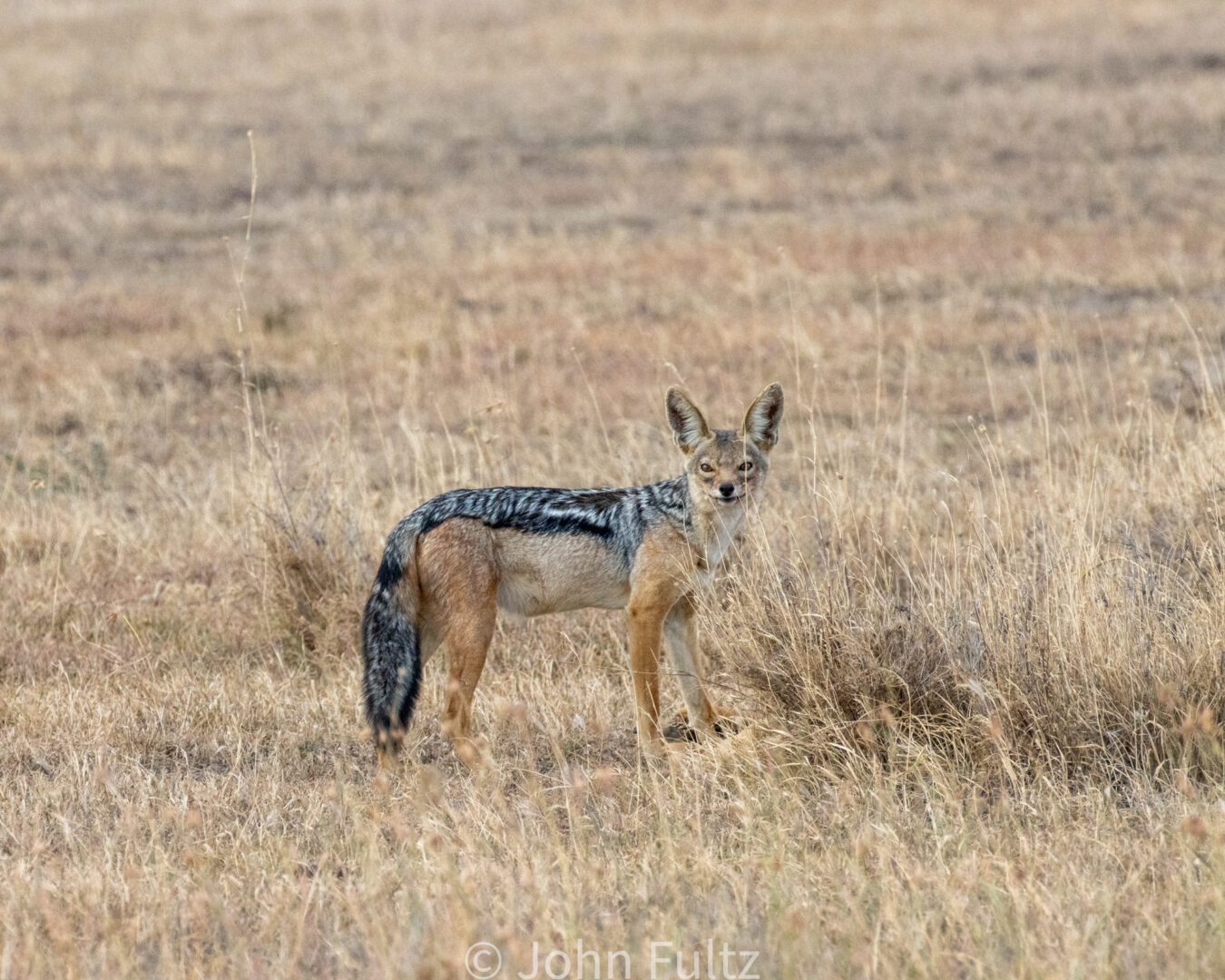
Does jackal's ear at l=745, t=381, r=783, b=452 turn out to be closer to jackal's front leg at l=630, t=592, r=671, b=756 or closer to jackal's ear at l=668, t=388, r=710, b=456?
jackal's ear at l=668, t=388, r=710, b=456

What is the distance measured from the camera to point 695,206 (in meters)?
21.9

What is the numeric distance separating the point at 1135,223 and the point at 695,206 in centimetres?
571

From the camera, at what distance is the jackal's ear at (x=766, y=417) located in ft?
22.0

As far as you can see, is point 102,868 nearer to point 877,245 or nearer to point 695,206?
point 877,245

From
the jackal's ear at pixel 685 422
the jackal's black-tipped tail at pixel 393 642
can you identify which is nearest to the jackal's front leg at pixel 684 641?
the jackal's ear at pixel 685 422

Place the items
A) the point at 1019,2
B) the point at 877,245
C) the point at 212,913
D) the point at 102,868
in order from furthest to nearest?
the point at 1019,2
the point at 877,245
the point at 102,868
the point at 212,913

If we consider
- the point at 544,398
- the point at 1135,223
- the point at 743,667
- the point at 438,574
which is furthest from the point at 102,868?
the point at 1135,223

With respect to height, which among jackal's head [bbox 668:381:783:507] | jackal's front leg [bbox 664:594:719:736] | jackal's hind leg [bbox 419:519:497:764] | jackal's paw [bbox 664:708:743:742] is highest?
jackal's head [bbox 668:381:783:507]

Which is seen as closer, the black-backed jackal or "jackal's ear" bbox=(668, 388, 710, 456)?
the black-backed jackal

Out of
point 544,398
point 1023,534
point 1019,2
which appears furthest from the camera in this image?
point 1019,2

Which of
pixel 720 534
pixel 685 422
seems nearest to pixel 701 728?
pixel 720 534

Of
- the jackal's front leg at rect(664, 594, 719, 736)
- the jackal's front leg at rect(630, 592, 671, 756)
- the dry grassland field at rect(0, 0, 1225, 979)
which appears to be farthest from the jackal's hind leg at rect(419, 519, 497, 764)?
the jackal's front leg at rect(664, 594, 719, 736)

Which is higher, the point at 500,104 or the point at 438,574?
the point at 500,104

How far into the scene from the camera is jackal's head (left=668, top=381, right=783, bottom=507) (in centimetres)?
662
